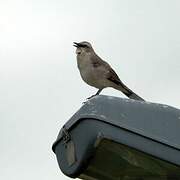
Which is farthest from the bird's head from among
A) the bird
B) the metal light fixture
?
the metal light fixture

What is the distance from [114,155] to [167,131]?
0.79 feet

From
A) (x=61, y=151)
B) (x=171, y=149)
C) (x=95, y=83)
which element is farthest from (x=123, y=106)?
(x=95, y=83)

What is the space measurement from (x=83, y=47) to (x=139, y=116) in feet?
31.4

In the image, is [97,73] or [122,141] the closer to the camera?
[122,141]

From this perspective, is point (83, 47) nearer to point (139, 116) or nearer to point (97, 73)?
point (97, 73)

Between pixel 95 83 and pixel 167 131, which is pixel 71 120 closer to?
pixel 167 131

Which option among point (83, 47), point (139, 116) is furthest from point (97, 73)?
point (139, 116)

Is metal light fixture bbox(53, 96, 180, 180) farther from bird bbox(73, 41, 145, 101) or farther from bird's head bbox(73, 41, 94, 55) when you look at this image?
bird's head bbox(73, 41, 94, 55)

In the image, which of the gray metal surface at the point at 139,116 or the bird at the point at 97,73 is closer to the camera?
the gray metal surface at the point at 139,116

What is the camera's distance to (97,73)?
10.8 meters

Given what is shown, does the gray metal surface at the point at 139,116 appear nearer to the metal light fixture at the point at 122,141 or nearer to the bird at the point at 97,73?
the metal light fixture at the point at 122,141

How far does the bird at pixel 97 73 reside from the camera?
1077 centimetres

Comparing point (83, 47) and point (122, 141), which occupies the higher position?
point (122, 141)

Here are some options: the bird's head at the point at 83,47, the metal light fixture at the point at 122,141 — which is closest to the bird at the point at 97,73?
the bird's head at the point at 83,47
